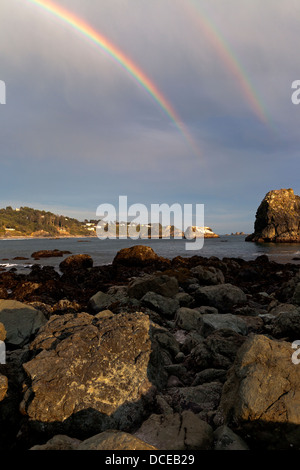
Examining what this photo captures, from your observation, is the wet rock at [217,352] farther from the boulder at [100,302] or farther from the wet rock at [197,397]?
the boulder at [100,302]

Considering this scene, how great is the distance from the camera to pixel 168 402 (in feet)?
13.9

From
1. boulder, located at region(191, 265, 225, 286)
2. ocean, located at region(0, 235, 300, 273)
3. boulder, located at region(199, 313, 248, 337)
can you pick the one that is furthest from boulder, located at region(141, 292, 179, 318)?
ocean, located at region(0, 235, 300, 273)

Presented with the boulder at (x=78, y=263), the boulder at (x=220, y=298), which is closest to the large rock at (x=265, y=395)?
the boulder at (x=220, y=298)

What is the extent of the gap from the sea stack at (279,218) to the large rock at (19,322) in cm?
10842

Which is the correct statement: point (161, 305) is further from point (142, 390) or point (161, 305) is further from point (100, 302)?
point (142, 390)

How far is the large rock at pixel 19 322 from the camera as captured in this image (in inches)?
258

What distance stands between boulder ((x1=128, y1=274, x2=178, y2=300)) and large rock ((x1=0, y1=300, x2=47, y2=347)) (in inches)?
179

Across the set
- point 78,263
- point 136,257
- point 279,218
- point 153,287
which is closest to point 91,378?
point 153,287

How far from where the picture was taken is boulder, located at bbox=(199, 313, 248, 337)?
7.31 metres
